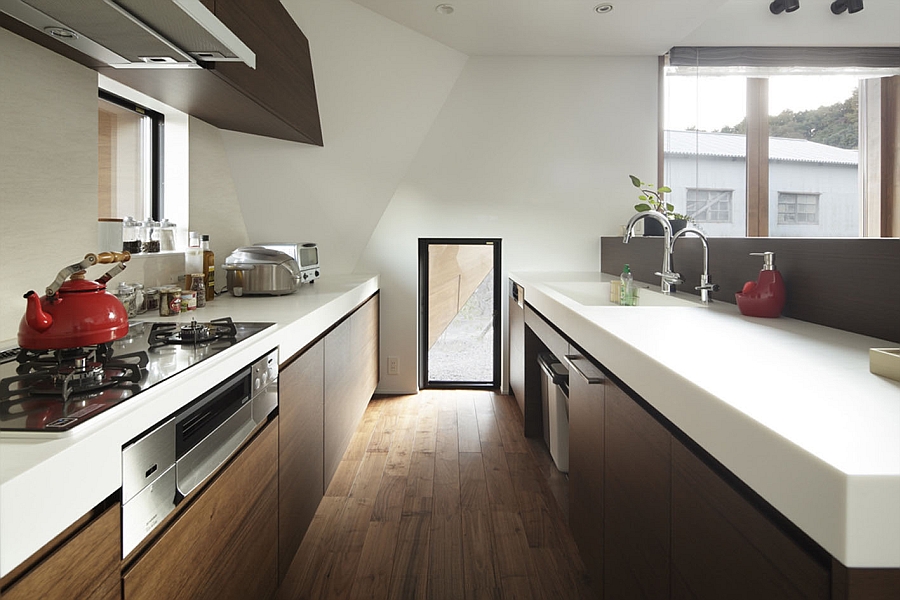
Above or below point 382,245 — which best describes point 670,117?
above

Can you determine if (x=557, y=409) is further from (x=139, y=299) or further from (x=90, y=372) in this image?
(x=90, y=372)

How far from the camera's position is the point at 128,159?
2514 millimetres

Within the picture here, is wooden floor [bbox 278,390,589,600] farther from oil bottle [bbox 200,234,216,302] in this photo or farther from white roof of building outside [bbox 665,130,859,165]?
white roof of building outside [bbox 665,130,859,165]

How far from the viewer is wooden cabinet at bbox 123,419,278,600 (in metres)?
0.90

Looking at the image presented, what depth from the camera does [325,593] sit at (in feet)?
5.57

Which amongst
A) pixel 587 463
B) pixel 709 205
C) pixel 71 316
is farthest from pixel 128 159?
pixel 709 205

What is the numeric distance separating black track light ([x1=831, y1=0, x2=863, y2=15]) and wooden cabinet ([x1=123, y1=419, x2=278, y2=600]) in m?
3.93

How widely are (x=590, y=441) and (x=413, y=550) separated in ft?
2.64

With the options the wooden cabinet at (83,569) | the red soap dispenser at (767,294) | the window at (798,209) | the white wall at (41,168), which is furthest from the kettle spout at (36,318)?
the window at (798,209)

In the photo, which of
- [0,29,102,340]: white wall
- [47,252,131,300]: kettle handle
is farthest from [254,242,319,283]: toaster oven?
[47,252,131,300]: kettle handle

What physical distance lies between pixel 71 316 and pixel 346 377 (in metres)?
1.67

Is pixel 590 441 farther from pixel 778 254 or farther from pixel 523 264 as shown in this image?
pixel 523 264

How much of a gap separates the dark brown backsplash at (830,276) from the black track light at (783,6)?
2.23 metres

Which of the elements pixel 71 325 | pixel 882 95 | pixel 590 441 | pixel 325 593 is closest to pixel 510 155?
pixel 882 95
